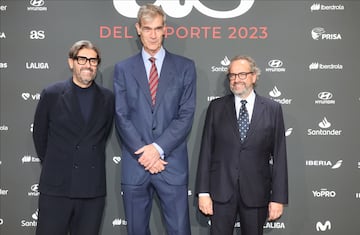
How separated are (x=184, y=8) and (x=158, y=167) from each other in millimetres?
1539

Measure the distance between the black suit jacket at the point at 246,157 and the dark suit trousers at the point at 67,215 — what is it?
2.61ft

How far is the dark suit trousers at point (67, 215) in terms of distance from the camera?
→ 9.27 ft

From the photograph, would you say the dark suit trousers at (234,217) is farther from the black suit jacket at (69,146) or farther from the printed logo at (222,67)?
the printed logo at (222,67)

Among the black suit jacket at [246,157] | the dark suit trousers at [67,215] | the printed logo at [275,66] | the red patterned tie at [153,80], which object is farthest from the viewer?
the printed logo at [275,66]

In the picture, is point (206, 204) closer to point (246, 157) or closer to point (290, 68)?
point (246, 157)

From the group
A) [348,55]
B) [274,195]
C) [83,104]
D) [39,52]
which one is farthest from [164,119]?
[348,55]

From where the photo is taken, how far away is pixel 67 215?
285 centimetres

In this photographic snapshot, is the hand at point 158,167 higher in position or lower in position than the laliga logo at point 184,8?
lower

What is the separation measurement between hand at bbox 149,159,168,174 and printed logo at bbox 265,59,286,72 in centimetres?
137

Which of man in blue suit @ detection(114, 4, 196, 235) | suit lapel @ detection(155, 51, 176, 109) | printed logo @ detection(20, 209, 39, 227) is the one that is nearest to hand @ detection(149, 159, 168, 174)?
man in blue suit @ detection(114, 4, 196, 235)

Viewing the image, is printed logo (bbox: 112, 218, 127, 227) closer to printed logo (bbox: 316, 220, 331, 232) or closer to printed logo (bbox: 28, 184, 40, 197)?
printed logo (bbox: 28, 184, 40, 197)

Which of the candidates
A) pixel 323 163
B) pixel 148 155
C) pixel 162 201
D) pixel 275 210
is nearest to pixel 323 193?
pixel 323 163

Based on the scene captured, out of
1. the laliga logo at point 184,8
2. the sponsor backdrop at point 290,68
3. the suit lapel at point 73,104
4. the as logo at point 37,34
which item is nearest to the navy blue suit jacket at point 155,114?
the suit lapel at point 73,104

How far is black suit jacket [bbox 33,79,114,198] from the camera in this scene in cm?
284
